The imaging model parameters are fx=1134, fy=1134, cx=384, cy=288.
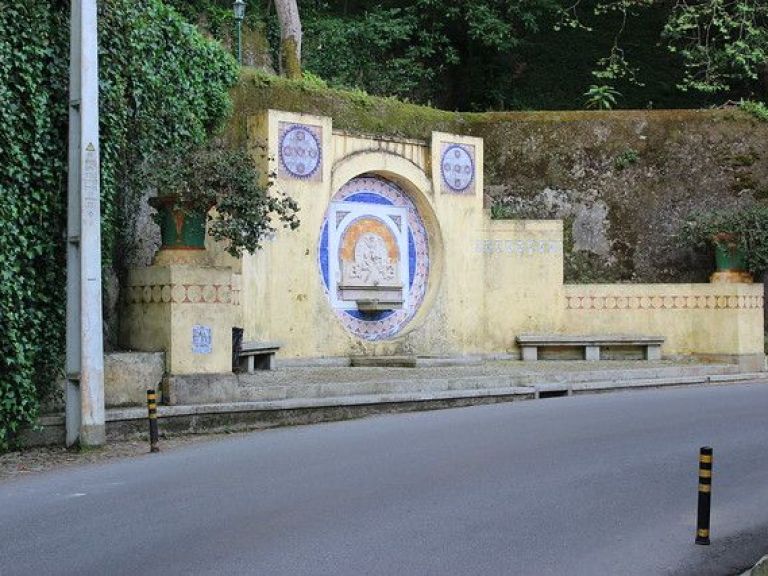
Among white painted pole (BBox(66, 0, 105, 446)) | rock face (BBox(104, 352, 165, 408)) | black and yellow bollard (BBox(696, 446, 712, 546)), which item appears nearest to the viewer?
black and yellow bollard (BBox(696, 446, 712, 546))

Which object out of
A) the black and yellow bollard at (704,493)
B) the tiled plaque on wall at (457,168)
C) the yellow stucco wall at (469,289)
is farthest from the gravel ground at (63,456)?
the tiled plaque on wall at (457,168)

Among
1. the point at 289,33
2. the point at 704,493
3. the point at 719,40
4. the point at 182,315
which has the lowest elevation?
the point at 704,493

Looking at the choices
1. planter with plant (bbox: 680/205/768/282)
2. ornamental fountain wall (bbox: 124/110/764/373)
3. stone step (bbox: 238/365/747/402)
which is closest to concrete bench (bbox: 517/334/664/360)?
ornamental fountain wall (bbox: 124/110/764/373)

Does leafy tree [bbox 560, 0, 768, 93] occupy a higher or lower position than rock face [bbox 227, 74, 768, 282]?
higher

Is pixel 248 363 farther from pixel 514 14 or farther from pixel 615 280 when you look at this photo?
pixel 514 14

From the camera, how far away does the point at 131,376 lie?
495 inches

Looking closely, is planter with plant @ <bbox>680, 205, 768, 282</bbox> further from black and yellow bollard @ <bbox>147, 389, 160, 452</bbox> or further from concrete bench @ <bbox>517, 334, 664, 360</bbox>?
black and yellow bollard @ <bbox>147, 389, 160, 452</bbox>

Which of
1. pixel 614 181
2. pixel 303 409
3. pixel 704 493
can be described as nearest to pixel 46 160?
pixel 303 409

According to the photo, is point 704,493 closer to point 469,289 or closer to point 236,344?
point 236,344

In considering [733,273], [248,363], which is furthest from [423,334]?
[733,273]

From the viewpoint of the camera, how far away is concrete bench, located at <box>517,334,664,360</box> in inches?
780

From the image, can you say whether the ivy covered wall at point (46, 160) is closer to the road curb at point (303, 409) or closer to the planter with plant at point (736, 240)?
the road curb at point (303, 409)

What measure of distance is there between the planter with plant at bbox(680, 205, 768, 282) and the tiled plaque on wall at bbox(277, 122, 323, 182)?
294 inches

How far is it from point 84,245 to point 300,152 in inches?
254
